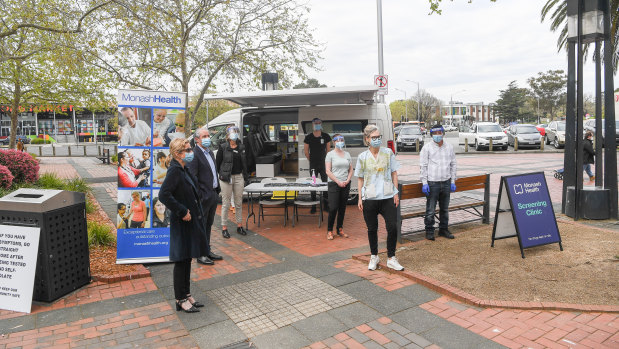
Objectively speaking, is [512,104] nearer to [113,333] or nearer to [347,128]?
[347,128]

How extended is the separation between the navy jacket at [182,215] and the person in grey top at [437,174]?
3583 mm

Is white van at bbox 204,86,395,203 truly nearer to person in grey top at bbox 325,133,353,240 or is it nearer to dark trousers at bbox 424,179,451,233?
person in grey top at bbox 325,133,353,240

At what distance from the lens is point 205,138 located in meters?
6.03

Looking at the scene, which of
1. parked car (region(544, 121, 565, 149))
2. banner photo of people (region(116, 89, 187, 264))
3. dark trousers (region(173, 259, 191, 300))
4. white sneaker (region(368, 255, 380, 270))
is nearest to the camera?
dark trousers (region(173, 259, 191, 300))

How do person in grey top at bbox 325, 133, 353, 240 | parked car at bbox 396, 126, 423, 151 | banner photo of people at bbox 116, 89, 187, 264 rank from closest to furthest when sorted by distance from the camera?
1. banner photo of people at bbox 116, 89, 187, 264
2. person in grey top at bbox 325, 133, 353, 240
3. parked car at bbox 396, 126, 423, 151

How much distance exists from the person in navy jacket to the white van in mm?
4203

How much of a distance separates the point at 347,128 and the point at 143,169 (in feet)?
17.7

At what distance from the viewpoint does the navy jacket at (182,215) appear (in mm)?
4137

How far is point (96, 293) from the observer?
4.90 m

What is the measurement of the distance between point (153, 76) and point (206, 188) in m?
9.49

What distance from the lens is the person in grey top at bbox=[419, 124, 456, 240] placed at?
21.5 feet

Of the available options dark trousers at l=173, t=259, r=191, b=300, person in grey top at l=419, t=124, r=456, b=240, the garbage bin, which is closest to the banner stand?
person in grey top at l=419, t=124, r=456, b=240

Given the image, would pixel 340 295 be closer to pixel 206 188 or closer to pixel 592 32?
pixel 206 188

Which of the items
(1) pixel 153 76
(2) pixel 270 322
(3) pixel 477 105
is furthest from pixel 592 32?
(3) pixel 477 105
